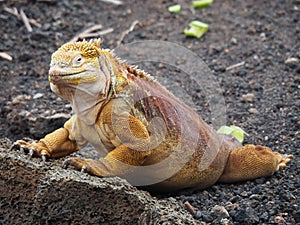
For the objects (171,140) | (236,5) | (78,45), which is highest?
(78,45)

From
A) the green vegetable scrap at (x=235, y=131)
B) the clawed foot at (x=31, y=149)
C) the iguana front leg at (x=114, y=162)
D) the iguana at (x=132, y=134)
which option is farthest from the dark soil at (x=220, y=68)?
the clawed foot at (x=31, y=149)

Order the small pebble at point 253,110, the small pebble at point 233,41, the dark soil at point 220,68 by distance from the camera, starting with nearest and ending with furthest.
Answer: the dark soil at point 220,68 → the small pebble at point 253,110 → the small pebble at point 233,41

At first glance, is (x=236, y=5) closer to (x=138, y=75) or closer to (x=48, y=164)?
(x=138, y=75)

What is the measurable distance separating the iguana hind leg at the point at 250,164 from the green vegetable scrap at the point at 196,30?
4.02 metres

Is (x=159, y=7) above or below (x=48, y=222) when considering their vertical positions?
below

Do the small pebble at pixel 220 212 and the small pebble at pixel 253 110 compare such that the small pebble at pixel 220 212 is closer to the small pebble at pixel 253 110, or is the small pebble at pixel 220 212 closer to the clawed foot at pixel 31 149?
the clawed foot at pixel 31 149

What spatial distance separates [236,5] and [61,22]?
3.23m

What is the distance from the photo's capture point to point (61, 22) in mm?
11156

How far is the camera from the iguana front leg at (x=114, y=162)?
231 inches

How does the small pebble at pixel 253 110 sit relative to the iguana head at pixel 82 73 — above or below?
below

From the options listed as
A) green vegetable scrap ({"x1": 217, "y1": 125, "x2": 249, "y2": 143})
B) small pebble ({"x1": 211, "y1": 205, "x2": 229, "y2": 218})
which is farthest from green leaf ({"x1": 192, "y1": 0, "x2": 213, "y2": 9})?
small pebble ({"x1": 211, "y1": 205, "x2": 229, "y2": 218})

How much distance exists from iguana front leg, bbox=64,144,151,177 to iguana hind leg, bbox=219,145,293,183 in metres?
1.22

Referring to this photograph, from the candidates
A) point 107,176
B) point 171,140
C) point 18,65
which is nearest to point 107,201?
point 107,176

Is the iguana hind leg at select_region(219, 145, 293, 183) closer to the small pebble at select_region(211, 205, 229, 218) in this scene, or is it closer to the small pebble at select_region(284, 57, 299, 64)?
the small pebble at select_region(211, 205, 229, 218)
